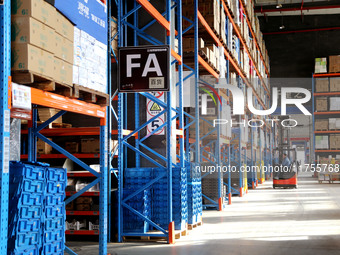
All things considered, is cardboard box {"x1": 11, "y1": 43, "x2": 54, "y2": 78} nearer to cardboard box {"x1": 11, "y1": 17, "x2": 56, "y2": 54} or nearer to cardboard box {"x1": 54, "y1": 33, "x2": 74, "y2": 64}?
cardboard box {"x1": 11, "y1": 17, "x2": 56, "y2": 54}

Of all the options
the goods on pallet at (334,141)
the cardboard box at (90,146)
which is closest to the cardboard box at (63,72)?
the cardboard box at (90,146)

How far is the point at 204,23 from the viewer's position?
1102 centimetres

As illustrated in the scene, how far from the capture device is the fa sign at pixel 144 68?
730cm

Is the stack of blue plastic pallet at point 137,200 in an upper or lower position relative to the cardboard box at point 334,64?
lower

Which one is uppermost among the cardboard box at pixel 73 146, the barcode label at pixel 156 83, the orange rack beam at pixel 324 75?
the orange rack beam at pixel 324 75

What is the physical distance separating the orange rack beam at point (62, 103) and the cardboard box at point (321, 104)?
26283 millimetres

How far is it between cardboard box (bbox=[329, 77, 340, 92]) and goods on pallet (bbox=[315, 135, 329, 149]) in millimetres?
2952

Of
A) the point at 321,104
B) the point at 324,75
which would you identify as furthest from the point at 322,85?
the point at 321,104

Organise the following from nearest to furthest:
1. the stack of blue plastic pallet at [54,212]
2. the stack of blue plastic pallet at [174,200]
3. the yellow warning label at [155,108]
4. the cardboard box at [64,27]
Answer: the cardboard box at [64,27] → the stack of blue plastic pallet at [54,212] → the stack of blue plastic pallet at [174,200] → the yellow warning label at [155,108]

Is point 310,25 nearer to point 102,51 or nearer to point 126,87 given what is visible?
point 126,87

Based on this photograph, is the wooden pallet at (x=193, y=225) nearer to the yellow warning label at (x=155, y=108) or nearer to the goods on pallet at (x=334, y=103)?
the yellow warning label at (x=155, y=108)

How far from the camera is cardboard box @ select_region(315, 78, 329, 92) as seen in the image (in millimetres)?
29562

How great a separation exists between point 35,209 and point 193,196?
5.63 metres

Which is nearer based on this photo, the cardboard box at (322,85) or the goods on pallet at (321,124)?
the goods on pallet at (321,124)
